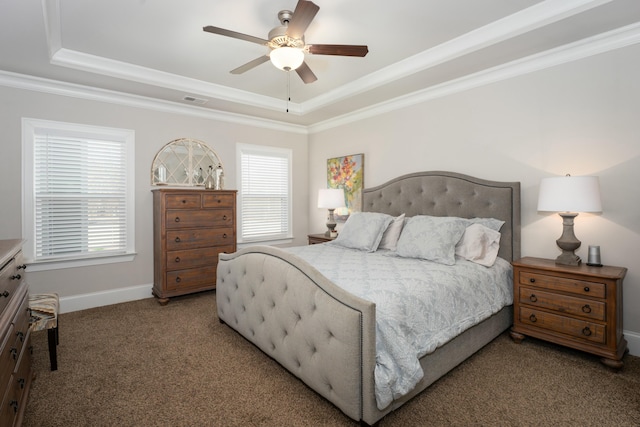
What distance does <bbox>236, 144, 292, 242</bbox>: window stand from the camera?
4848 millimetres

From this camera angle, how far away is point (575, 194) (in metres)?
2.39

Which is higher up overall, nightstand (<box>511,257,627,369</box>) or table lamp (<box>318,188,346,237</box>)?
table lamp (<box>318,188,346,237</box>)

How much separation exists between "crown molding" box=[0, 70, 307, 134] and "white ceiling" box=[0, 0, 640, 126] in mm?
46

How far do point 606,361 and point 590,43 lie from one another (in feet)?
7.96

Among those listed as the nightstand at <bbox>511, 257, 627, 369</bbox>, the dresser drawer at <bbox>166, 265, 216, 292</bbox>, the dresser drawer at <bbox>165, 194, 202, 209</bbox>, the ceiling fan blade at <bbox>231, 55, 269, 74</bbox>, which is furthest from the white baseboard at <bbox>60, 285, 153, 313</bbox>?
the nightstand at <bbox>511, 257, 627, 369</bbox>

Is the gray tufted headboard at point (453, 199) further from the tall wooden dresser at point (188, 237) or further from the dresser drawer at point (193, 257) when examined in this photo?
the dresser drawer at point (193, 257)

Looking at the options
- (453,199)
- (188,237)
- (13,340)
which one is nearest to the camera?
(13,340)

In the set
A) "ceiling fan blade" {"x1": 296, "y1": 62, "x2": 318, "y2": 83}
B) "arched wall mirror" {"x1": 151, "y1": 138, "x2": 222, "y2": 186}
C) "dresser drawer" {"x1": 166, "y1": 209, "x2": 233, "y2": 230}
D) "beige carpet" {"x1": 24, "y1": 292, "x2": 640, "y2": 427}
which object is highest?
"ceiling fan blade" {"x1": 296, "y1": 62, "x2": 318, "y2": 83}

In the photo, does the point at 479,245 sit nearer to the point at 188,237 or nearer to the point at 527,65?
the point at 527,65

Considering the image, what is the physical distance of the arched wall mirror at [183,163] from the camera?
4082 mm

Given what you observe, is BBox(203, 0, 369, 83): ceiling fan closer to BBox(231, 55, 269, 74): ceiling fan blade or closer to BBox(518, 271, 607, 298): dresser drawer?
Result: BBox(231, 55, 269, 74): ceiling fan blade

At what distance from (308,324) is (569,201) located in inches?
83.0

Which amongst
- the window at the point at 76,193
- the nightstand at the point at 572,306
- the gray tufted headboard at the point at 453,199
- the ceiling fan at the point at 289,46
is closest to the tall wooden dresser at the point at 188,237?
the window at the point at 76,193

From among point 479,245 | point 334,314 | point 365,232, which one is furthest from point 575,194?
point 334,314
